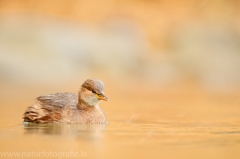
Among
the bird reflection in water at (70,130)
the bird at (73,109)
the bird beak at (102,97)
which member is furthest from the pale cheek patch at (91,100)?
the bird reflection in water at (70,130)

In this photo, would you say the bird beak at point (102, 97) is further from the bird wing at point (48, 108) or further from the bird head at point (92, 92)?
the bird wing at point (48, 108)

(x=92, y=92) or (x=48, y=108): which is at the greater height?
(x=92, y=92)

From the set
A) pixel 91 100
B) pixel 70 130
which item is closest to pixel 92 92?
pixel 91 100

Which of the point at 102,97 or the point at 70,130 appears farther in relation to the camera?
the point at 102,97

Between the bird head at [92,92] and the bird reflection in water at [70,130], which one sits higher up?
the bird head at [92,92]

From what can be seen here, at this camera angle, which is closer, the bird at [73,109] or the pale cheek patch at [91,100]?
the bird at [73,109]

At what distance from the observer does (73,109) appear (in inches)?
542

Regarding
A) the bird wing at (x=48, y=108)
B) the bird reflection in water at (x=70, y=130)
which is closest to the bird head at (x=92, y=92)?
the bird wing at (x=48, y=108)

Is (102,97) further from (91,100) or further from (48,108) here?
(48,108)

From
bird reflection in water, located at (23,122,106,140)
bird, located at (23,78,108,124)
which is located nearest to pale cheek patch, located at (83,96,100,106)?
bird, located at (23,78,108,124)

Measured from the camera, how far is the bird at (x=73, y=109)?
13.6m

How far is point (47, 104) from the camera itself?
45.4ft

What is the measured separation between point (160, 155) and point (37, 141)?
2.04 metres

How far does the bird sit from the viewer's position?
44.5 ft
